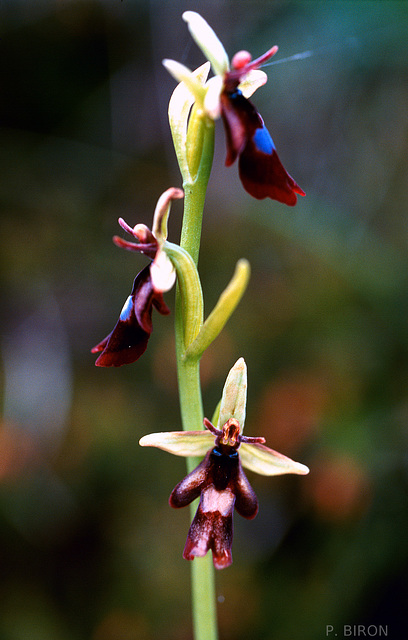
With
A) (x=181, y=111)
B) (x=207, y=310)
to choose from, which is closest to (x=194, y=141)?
(x=181, y=111)

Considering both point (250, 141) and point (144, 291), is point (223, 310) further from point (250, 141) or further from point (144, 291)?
point (250, 141)

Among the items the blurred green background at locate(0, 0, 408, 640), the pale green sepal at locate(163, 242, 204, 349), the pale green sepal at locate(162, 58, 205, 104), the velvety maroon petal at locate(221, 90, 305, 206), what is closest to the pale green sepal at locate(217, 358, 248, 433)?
the pale green sepal at locate(163, 242, 204, 349)

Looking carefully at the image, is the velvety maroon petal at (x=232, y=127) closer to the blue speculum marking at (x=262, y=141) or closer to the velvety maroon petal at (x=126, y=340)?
the blue speculum marking at (x=262, y=141)

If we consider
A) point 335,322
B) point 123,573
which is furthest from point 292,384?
point 123,573

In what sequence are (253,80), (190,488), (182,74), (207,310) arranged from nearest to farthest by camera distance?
(182,74) → (190,488) → (253,80) → (207,310)

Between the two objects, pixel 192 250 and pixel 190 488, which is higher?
pixel 192 250
